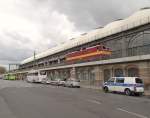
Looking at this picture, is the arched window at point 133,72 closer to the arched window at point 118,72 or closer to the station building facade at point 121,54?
the station building facade at point 121,54

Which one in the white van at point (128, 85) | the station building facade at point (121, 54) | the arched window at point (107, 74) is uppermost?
the station building facade at point (121, 54)

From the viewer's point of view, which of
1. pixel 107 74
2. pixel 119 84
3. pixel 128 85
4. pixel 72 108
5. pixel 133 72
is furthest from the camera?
pixel 107 74

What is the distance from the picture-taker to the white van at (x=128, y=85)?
34562mm

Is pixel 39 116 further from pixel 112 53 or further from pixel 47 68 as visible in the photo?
pixel 47 68

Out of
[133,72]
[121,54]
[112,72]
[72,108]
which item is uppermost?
[121,54]

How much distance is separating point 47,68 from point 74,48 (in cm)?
2089

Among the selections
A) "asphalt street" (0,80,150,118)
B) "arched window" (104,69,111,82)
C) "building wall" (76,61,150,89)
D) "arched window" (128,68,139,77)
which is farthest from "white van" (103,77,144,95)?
"arched window" (104,69,111,82)

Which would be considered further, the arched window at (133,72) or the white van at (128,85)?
Result: the arched window at (133,72)

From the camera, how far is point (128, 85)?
35.1m

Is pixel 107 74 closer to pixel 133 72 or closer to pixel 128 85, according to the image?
Result: pixel 133 72

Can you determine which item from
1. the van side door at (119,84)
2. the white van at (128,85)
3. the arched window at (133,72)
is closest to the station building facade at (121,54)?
the arched window at (133,72)

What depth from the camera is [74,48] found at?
282 ft

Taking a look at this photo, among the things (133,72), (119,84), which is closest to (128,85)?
(119,84)

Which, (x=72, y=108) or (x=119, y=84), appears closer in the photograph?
(x=72, y=108)
